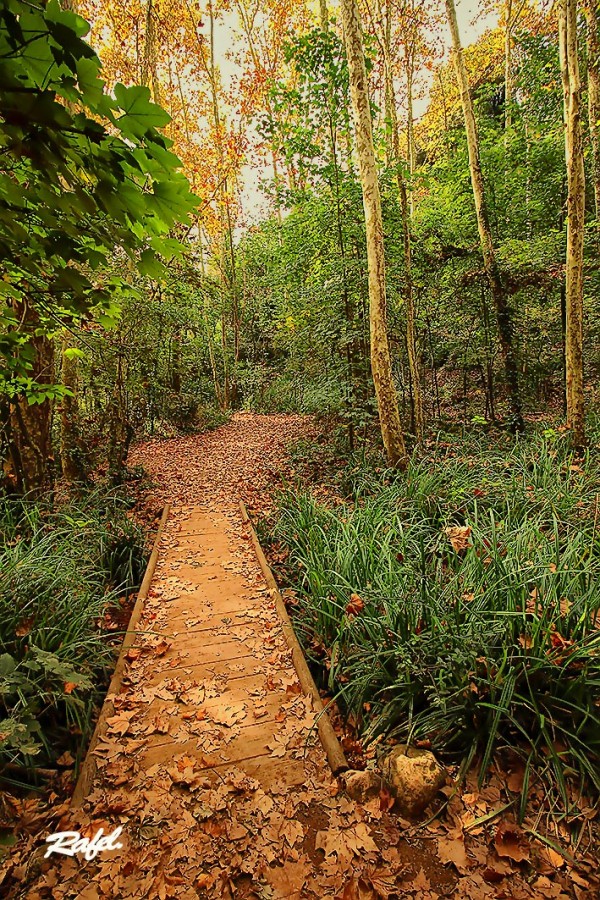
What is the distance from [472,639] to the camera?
8.18ft

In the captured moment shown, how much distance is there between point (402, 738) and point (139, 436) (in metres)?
8.96

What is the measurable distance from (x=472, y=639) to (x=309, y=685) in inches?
47.5

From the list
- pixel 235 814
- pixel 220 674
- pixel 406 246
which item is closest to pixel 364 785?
pixel 235 814

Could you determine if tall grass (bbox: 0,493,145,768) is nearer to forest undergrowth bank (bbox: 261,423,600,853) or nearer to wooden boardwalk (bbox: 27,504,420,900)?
wooden boardwalk (bbox: 27,504,420,900)

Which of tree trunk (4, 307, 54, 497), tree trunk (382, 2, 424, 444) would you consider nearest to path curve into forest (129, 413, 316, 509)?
tree trunk (4, 307, 54, 497)

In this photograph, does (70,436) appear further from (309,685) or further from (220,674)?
(309,685)

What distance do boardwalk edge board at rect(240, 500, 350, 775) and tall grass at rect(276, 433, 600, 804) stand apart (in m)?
0.16

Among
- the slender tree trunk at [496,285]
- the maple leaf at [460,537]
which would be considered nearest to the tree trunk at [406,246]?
the slender tree trunk at [496,285]

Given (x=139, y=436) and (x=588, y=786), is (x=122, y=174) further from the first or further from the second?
(x=139, y=436)

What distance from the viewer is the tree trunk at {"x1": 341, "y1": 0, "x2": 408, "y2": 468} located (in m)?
5.15

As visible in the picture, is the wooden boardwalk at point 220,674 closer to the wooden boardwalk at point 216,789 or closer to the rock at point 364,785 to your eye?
the wooden boardwalk at point 216,789

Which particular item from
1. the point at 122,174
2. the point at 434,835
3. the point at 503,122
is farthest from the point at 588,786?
the point at 503,122

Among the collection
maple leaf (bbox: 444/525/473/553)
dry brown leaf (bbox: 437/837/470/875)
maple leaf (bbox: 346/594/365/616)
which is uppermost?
maple leaf (bbox: 444/525/473/553)

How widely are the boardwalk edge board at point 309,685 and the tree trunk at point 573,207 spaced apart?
16.4 ft
